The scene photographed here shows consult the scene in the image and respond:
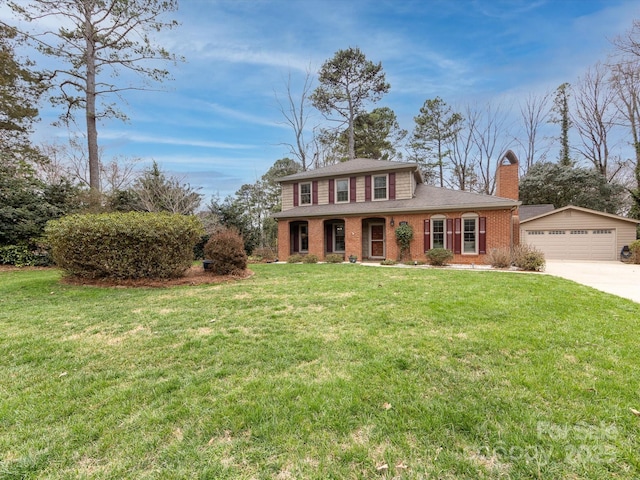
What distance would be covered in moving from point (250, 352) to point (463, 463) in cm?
236

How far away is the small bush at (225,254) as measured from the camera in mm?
9164

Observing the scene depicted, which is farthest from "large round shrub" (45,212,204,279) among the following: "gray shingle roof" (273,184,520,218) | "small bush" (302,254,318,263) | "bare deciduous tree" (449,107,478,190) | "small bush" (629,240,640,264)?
"bare deciduous tree" (449,107,478,190)

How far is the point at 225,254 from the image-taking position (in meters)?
9.12

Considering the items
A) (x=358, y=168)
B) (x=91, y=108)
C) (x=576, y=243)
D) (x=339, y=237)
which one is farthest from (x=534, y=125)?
(x=91, y=108)

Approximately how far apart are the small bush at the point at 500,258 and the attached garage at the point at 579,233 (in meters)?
6.57

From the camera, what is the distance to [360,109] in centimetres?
2389

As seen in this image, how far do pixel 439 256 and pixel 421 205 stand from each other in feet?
8.93

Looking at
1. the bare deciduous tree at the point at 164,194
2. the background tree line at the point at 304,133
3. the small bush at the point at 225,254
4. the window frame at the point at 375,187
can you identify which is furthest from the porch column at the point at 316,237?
the bare deciduous tree at the point at 164,194

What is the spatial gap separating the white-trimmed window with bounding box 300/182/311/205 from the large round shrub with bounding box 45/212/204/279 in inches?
382

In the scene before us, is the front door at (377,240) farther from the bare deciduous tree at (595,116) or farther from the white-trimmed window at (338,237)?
the bare deciduous tree at (595,116)

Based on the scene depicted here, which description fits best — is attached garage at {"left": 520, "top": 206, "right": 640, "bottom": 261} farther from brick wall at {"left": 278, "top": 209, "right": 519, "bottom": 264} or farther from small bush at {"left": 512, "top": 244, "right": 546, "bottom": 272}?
small bush at {"left": 512, "top": 244, "right": 546, "bottom": 272}

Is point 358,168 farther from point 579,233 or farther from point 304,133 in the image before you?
point 579,233

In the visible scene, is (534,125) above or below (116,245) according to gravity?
above

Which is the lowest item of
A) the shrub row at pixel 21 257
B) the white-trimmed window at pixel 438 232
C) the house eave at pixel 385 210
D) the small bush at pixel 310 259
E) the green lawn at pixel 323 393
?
the green lawn at pixel 323 393
